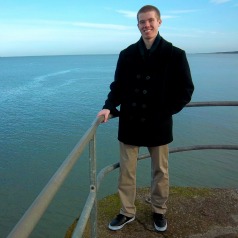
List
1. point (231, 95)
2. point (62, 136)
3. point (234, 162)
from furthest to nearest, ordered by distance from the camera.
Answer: point (231, 95), point (62, 136), point (234, 162)

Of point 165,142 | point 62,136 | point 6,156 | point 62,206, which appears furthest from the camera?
point 62,136

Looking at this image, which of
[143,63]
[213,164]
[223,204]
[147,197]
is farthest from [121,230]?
[213,164]

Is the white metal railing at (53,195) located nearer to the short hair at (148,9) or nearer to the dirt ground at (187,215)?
the dirt ground at (187,215)

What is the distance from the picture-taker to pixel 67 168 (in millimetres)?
1418

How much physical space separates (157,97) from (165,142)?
1.32ft

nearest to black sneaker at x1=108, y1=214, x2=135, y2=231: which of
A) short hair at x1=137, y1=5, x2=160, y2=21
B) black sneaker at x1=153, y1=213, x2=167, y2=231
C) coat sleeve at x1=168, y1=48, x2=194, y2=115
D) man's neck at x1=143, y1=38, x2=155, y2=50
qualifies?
black sneaker at x1=153, y1=213, x2=167, y2=231

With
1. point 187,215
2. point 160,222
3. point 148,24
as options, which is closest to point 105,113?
point 148,24

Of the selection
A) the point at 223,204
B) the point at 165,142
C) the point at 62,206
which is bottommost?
the point at 62,206

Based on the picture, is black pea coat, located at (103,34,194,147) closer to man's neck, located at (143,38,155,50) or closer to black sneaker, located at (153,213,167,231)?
man's neck, located at (143,38,155,50)

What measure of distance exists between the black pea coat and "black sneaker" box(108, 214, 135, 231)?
0.71m

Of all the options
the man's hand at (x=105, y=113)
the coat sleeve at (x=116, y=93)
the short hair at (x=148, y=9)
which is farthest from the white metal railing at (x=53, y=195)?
the short hair at (x=148, y=9)

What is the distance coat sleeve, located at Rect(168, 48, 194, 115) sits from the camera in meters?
2.70

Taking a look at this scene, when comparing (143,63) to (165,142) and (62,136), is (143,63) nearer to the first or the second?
(165,142)

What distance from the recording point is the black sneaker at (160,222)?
9.93 ft
